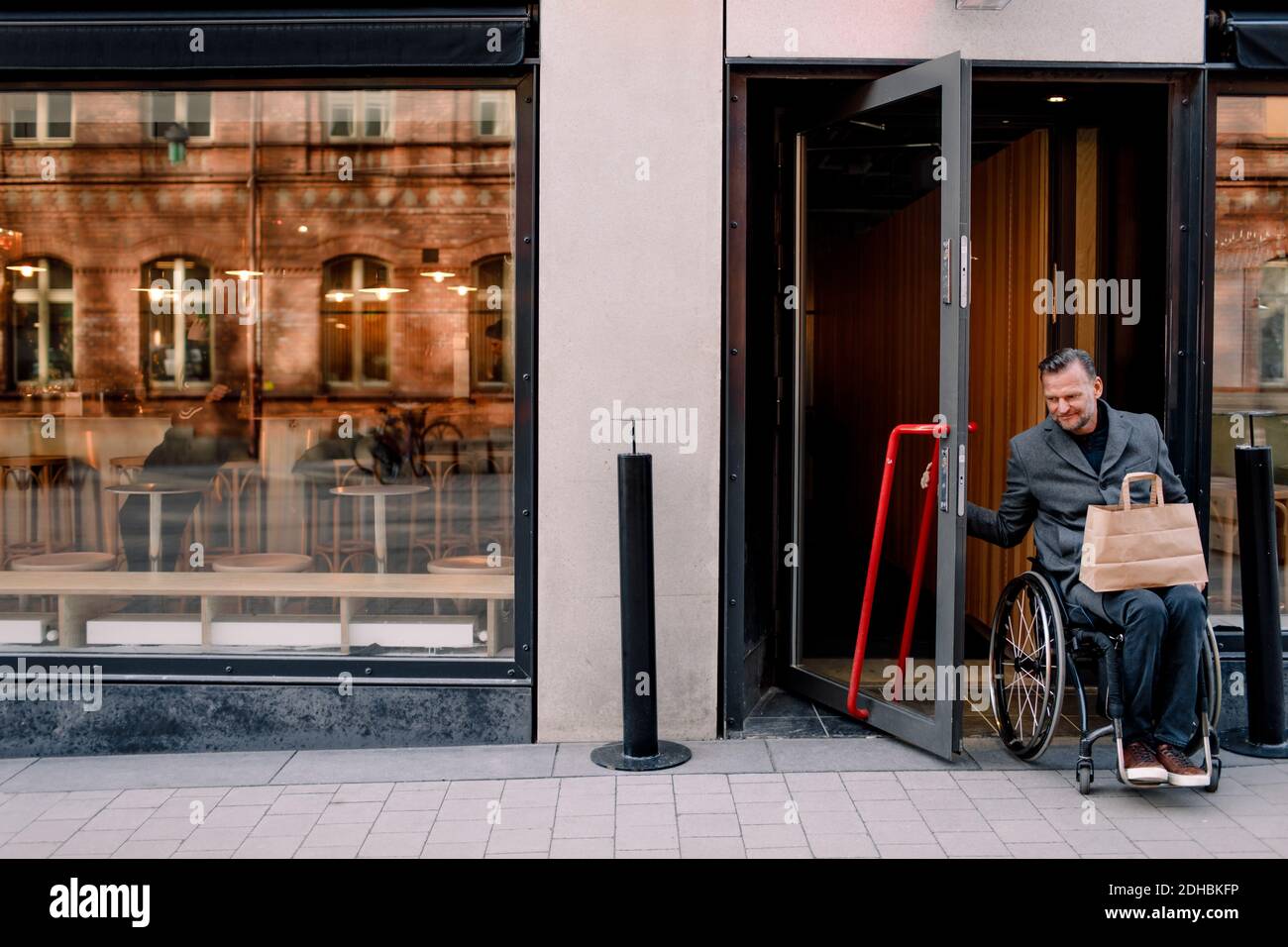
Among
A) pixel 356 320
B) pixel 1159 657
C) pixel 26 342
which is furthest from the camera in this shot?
pixel 356 320

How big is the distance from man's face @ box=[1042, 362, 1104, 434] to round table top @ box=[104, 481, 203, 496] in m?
4.09

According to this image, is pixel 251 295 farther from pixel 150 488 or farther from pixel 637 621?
pixel 637 621

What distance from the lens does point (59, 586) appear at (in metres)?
5.41

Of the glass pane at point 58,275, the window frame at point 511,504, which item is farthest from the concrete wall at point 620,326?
the glass pane at point 58,275

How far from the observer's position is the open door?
14.9ft

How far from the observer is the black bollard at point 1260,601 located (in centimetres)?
474

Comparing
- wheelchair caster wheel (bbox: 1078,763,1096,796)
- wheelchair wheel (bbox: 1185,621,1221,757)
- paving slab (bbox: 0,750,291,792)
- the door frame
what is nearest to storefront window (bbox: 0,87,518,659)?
paving slab (bbox: 0,750,291,792)

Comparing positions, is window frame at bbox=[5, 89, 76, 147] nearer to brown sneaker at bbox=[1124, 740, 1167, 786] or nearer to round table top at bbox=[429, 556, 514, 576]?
A: round table top at bbox=[429, 556, 514, 576]

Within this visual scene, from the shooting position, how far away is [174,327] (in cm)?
623

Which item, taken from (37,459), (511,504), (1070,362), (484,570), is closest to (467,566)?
(484,570)

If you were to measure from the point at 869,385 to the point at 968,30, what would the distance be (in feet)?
16.2

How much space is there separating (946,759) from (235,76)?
409cm

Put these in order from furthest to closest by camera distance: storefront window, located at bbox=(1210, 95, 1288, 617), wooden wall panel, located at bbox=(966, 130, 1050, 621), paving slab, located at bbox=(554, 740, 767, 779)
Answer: wooden wall panel, located at bbox=(966, 130, 1050, 621)
storefront window, located at bbox=(1210, 95, 1288, 617)
paving slab, located at bbox=(554, 740, 767, 779)
